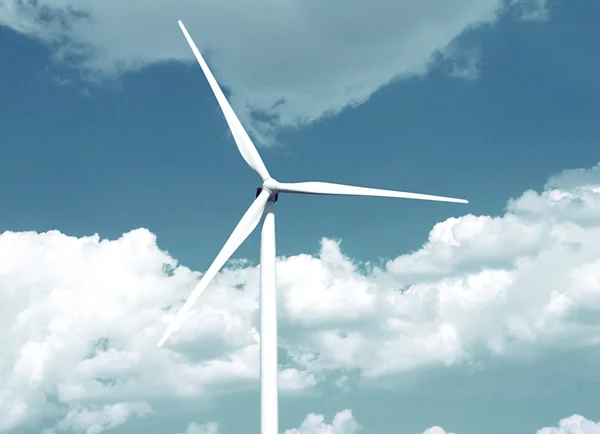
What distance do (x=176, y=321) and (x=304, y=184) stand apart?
15.1 metres

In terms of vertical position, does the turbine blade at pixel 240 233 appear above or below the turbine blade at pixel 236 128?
below

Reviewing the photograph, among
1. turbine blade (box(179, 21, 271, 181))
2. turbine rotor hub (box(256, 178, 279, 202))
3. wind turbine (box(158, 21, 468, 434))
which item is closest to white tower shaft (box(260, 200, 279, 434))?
wind turbine (box(158, 21, 468, 434))

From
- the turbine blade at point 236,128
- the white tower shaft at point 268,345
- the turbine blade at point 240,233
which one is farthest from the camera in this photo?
the turbine blade at point 236,128

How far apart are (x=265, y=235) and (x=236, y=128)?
10367mm

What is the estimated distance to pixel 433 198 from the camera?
59.3 meters

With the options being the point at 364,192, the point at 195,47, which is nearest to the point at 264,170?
the point at 364,192

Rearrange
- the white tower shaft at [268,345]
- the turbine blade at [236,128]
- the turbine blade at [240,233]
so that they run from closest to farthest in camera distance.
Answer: the white tower shaft at [268,345], the turbine blade at [240,233], the turbine blade at [236,128]

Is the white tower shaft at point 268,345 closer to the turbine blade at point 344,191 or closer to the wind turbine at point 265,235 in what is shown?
the wind turbine at point 265,235

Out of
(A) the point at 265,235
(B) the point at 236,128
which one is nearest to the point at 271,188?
(A) the point at 265,235

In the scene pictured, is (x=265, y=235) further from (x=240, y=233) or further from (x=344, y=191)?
(x=344, y=191)

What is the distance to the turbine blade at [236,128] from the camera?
56812 mm

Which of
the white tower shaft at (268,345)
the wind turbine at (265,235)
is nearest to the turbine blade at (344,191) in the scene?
the wind turbine at (265,235)

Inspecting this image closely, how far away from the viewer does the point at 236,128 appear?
5925 centimetres

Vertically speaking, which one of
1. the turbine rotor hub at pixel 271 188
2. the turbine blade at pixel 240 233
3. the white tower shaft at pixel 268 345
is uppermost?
the turbine rotor hub at pixel 271 188
